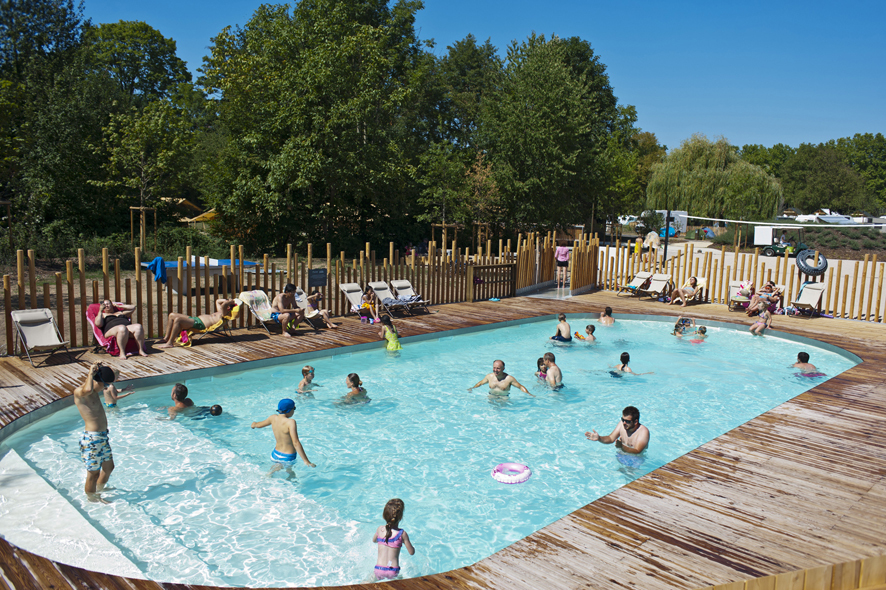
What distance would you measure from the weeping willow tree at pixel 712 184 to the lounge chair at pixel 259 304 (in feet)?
113

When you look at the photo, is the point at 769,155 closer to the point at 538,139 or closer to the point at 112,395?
the point at 538,139

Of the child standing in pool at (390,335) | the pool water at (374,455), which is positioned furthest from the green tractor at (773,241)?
the child standing in pool at (390,335)

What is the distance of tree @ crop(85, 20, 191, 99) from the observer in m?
45.8

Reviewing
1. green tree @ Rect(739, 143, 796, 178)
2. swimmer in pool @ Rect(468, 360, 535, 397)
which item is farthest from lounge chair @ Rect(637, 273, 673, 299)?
green tree @ Rect(739, 143, 796, 178)

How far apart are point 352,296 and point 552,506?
28.9 ft

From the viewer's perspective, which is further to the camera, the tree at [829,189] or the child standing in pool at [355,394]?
the tree at [829,189]

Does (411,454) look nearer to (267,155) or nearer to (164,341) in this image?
(164,341)

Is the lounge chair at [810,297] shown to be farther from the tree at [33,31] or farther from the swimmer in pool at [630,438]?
the tree at [33,31]

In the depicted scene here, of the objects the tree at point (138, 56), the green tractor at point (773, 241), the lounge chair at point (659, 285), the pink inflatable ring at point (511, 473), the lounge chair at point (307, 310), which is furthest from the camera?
the tree at point (138, 56)

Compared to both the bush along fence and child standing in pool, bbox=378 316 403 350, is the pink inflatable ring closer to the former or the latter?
child standing in pool, bbox=378 316 403 350

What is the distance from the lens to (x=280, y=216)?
27.6 m

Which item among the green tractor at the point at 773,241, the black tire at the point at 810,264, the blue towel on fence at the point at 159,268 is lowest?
the blue towel on fence at the point at 159,268

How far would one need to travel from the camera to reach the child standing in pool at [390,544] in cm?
454

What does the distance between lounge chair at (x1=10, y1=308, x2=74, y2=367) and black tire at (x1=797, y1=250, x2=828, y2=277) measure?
55.7ft
